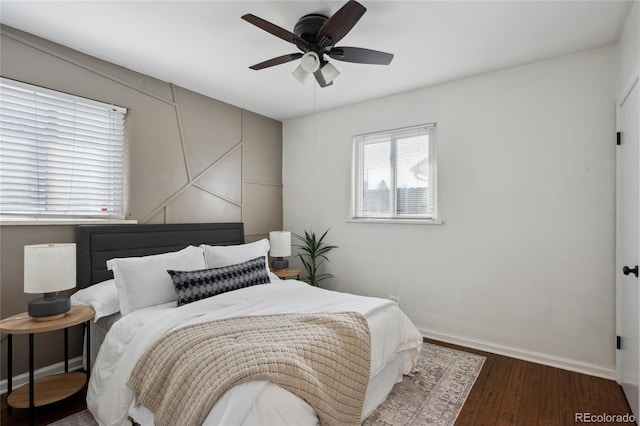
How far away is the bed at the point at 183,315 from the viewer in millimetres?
1463

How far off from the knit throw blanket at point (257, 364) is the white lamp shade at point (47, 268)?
0.87 metres

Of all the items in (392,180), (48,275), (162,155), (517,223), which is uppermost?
(162,155)

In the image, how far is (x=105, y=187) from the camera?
9.77 feet

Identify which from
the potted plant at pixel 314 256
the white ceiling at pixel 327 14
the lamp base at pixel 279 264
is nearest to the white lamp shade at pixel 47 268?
the white ceiling at pixel 327 14

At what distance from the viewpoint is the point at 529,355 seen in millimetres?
2982

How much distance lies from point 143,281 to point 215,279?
0.52m

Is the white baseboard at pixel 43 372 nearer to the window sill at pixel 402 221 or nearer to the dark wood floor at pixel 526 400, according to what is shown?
the dark wood floor at pixel 526 400

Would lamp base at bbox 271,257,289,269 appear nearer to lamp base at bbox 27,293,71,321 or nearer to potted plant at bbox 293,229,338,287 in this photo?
potted plant at bbox 293,229,338,287

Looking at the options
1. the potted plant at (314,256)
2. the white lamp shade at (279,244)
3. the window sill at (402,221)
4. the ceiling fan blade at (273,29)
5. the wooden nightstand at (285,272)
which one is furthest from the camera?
the potted plant at (314,256)

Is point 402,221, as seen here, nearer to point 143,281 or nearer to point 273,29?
point 273,29

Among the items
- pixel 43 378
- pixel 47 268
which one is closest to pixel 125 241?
pixel 47 268

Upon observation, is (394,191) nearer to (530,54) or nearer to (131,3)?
(530,54)

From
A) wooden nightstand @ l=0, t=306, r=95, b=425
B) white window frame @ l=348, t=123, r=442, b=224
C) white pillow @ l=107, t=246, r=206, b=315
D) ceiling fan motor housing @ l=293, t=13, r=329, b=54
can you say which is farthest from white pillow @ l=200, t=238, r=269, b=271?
ceiling fan motor housing @ l=293, t=13, r=329, b=54
